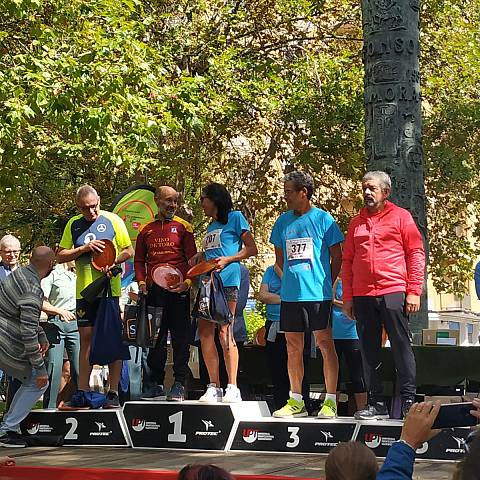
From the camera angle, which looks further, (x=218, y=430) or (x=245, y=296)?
(x=245, y=296)

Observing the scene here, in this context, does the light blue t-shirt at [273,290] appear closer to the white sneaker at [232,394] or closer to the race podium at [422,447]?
the white sneaker at [232,394]

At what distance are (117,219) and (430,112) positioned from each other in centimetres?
1444

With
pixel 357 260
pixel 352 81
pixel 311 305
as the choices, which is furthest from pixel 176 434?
pixel 352 81

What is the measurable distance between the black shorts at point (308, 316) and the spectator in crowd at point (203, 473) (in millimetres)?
5392

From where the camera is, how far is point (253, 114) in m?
22.3

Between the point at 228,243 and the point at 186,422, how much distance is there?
1.59 m

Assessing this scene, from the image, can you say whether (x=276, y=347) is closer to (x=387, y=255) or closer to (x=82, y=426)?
(x=82, y=426)

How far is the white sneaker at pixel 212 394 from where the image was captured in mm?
9094

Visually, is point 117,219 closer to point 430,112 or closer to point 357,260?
point 357,260

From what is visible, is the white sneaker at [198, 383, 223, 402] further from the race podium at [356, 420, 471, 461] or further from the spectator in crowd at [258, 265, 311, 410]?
the race podium at [356, 420, 471, 461]

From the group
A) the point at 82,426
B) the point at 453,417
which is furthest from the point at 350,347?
the point at 453,417

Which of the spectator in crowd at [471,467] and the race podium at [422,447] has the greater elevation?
the spectator in crowd at [471,467]

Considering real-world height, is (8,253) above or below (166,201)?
below

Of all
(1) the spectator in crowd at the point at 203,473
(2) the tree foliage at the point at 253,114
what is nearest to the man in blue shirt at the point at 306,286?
(1) the spectator in crowd at the point at 203,473
